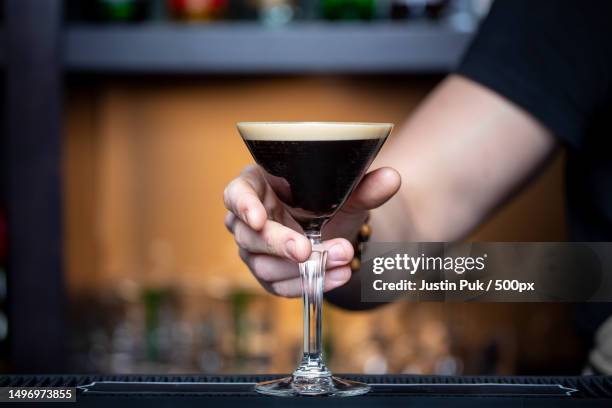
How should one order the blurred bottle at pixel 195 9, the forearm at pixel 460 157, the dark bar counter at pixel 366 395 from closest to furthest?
the dark bar counter at pixel 366 395 → the forearm at pixel 460 157 → the blurred bottle at pixel 195 9

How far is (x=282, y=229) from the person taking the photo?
0.78m

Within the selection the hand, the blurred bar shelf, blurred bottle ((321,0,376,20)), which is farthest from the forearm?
blurred bottle ((321,0,376,20))

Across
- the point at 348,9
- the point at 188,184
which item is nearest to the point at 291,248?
the point at 348,9

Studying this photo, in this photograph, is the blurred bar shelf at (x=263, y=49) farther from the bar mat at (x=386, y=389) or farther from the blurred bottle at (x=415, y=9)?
the bar mat at (x=386, y=389)

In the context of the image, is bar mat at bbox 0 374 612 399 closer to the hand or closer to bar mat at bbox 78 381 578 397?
bar mat at bbox 78 381 578 397

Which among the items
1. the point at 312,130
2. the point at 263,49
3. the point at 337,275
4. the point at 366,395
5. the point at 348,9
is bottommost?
the point at 366,395

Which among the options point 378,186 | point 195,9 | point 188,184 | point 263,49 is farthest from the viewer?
point 188,184

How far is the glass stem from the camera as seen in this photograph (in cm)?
77

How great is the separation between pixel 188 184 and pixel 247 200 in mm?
1418

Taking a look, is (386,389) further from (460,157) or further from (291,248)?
(460,157)

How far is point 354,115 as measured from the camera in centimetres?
212

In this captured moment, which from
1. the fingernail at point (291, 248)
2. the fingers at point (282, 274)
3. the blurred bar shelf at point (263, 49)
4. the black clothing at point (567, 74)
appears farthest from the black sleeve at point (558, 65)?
the fingernail at point (291, 248)

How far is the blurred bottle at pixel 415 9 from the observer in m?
1.80

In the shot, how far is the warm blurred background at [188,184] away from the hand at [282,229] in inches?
30.6
